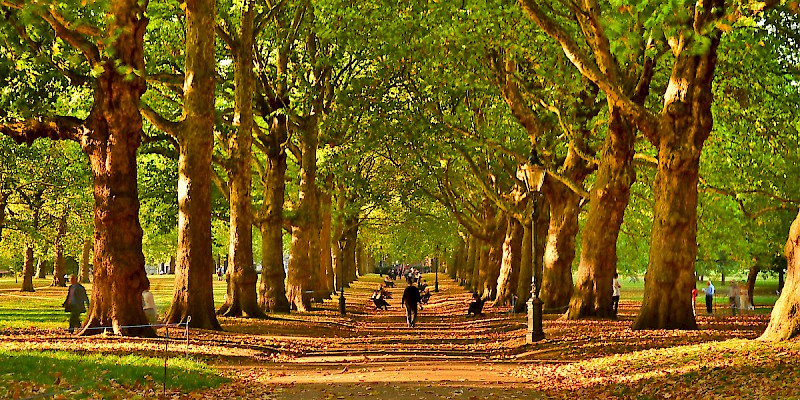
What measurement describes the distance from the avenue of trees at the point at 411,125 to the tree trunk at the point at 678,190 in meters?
0.05

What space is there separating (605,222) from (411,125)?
946cm

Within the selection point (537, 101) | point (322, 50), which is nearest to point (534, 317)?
point (537, 101)

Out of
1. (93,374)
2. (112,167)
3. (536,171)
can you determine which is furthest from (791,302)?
(112,167)

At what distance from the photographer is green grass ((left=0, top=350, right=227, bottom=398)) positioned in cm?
1198

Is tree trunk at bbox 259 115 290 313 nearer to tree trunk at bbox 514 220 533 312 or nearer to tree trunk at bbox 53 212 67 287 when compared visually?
tree trunk at bbox 514 220 533 312

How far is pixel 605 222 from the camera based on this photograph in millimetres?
25688

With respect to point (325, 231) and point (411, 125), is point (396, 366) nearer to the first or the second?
point (411, 125)

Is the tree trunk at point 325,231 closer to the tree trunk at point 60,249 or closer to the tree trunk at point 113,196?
the tree trunk at point 60,249

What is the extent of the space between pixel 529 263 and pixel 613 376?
18.1 meters

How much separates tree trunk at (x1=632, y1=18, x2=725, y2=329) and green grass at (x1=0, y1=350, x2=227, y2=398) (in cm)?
973

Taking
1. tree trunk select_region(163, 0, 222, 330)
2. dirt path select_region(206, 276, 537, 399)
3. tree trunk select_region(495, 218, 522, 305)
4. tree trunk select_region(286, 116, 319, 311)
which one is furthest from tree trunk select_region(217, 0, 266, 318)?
tree trunk select_region(495, 218, 522, 305)

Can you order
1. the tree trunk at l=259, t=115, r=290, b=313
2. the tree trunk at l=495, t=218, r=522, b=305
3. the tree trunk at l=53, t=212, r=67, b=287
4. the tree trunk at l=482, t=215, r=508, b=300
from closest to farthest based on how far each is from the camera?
the tree trunk at l=259, t=115, r=290, b=313 → the tree trunk at l=495, t=218, r=522, b=305 → the tree trunk at l=482, t=215, r=508, b=300 → the tree trunk at l=53, t=212, r=67, b=287

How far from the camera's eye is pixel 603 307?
86.2 feet

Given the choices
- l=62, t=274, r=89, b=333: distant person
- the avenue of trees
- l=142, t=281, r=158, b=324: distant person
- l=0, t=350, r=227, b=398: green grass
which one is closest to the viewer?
l=0, t=350, r=227, b=398: green grass
